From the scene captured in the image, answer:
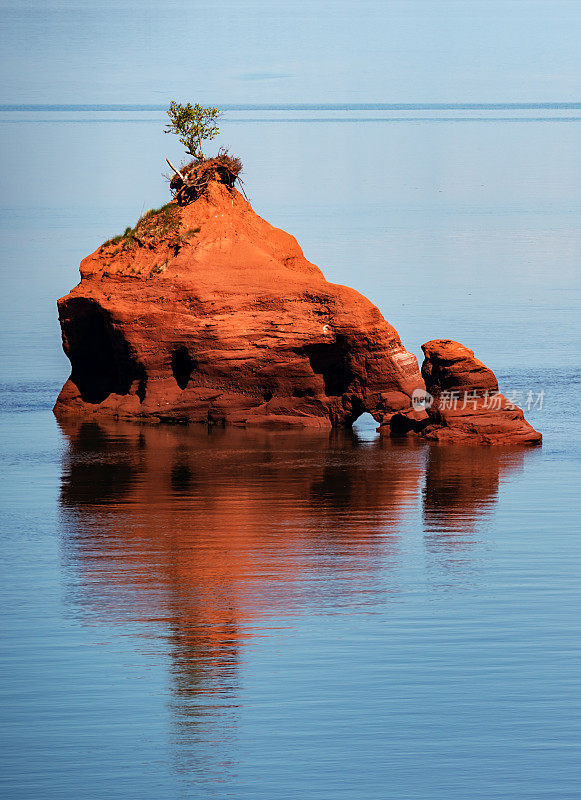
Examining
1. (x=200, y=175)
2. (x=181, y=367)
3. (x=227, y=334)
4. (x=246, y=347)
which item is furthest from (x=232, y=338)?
(x=200, y=175)

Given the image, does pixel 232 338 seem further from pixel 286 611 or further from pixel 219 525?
pixel 286 611

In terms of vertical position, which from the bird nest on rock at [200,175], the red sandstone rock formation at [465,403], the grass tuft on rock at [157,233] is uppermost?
the bird nest on rock at [200,175]

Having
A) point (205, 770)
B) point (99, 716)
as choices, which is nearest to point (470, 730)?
point (205, 770)

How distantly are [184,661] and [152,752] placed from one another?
435 cm

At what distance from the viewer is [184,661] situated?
30.3 meters

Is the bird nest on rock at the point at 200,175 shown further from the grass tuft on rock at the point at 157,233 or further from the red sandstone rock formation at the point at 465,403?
the red sandstone rock formation at the point at 465,403

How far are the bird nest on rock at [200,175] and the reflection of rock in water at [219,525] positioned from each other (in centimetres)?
977

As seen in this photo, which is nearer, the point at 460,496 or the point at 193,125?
the point at 460,496

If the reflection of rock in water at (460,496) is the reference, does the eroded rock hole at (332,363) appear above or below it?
above

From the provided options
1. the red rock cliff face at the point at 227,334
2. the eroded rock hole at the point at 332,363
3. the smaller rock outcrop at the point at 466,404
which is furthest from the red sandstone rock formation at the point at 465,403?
the eroded rock hole at the point at 332,363

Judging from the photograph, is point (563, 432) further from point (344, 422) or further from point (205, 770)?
point (205, 770)

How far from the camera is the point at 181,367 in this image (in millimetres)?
57625

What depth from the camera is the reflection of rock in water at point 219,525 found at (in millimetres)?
33562

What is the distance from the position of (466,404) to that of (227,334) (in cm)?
881
